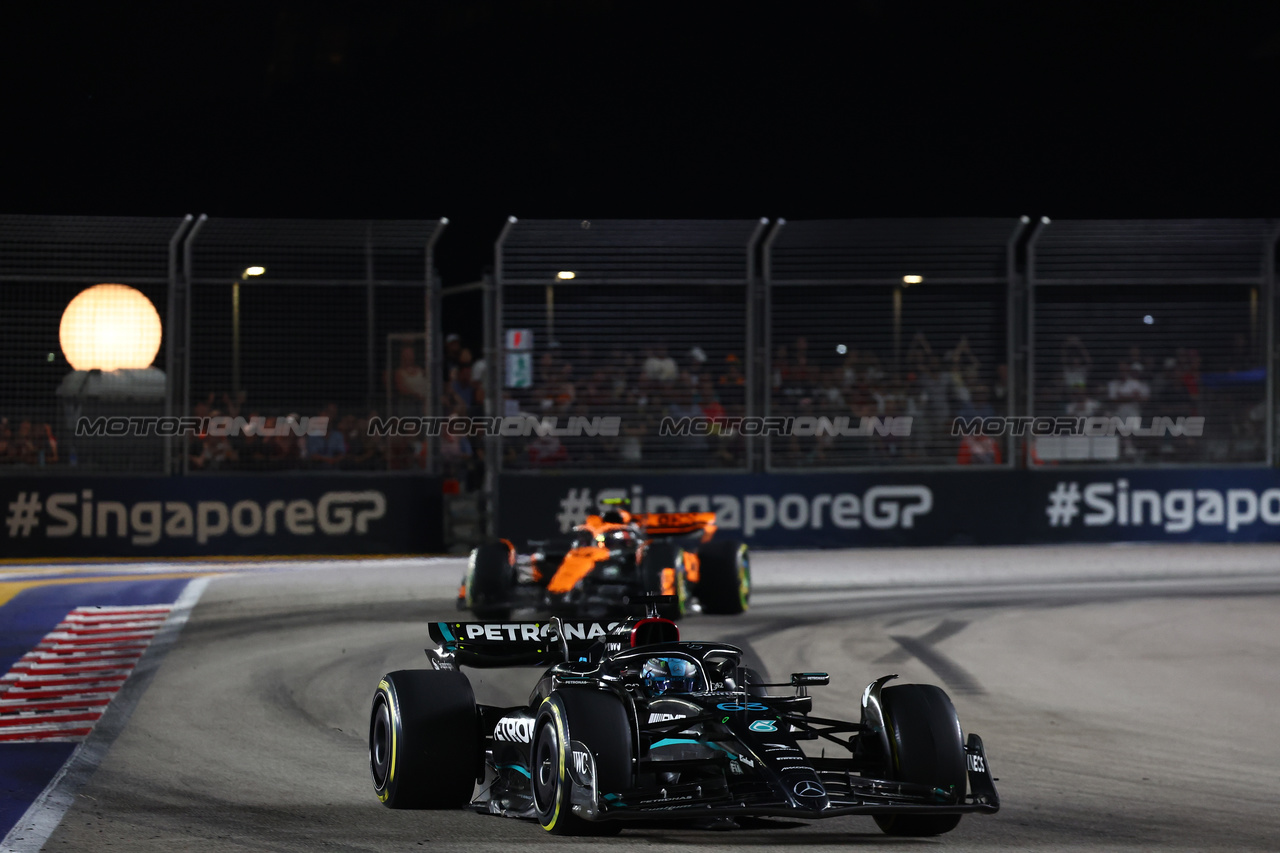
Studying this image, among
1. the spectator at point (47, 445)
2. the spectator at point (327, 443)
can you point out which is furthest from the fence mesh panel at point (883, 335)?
the spectator at point (47, 445)

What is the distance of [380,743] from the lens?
625 cm

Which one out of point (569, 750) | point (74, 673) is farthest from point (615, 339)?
point (569, 750)

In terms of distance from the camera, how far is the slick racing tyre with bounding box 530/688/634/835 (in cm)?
518

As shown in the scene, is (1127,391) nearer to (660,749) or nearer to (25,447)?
(25,447)

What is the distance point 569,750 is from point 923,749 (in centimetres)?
127

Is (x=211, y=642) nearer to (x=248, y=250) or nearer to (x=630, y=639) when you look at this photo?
(x=630, y=639)

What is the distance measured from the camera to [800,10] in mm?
27188

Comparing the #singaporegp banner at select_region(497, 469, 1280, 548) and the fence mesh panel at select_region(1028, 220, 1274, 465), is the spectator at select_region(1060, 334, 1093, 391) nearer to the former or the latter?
the fence mesh panel at select_region(1028, 220, 1274, 465)

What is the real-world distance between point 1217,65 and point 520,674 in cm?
2241

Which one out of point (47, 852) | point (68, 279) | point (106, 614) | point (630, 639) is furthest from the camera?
point (68, 279)

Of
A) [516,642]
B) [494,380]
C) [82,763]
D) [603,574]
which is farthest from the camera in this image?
[494,380]

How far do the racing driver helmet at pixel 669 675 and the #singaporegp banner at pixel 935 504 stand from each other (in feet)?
36.7

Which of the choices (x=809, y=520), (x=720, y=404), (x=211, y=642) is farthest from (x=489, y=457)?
(x=211, y=642)

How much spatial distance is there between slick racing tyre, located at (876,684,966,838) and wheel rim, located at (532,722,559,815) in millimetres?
1142
